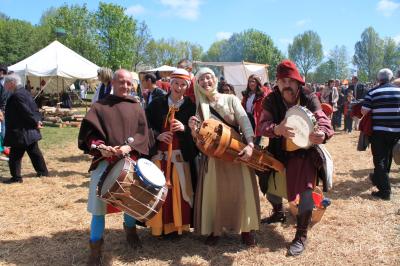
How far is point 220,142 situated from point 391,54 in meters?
95.5

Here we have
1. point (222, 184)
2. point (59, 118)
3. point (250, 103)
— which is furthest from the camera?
point (59, 118)

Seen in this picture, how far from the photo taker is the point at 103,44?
A: 45.0 m

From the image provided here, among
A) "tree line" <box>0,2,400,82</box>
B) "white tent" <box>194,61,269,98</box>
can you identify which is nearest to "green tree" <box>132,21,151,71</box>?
"tree line" <box>0,2,400,82</box>

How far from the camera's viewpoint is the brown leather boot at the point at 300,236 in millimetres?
3896

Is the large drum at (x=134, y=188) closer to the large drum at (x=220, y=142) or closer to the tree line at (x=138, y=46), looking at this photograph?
the large drum at (x=220, y=142)

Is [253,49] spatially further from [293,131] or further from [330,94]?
[293,131]

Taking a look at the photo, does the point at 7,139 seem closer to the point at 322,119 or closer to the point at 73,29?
the point at 322,119

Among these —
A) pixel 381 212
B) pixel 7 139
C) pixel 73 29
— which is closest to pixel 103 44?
pixel 73 29

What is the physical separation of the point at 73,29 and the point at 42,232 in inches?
1747

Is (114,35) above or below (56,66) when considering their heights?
above

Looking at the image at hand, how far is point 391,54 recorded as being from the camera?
3465 inches

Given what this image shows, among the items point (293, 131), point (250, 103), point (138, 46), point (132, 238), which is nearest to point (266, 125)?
point (293, 131)

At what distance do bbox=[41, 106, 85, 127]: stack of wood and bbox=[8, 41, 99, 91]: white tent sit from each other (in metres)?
1.47

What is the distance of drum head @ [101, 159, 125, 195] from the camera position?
3175 mm
